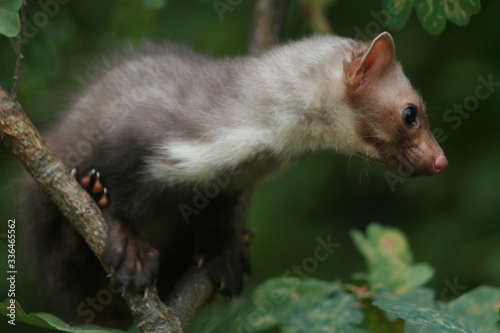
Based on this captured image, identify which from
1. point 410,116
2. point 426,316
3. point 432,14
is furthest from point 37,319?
point 432,14

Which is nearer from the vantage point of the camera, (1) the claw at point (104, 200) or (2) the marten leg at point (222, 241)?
(1) the claw at point (104, 200)

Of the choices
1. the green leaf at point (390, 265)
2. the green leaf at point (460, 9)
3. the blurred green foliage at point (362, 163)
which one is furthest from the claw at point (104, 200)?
the green leaf at point (460, 9)

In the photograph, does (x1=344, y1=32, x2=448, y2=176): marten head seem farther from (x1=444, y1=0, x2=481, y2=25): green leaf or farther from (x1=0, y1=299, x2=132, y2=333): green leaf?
(x1=0, y1=299, x2=132, y2=333): green leaf

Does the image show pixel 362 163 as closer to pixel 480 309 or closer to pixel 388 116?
pixel 388 116

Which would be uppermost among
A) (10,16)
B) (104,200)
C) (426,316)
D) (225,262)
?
(10,16)

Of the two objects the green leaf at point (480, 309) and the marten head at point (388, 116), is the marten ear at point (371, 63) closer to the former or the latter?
the marten head at point (388, 116)

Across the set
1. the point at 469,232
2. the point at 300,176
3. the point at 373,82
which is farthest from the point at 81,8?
the point at 469,232
